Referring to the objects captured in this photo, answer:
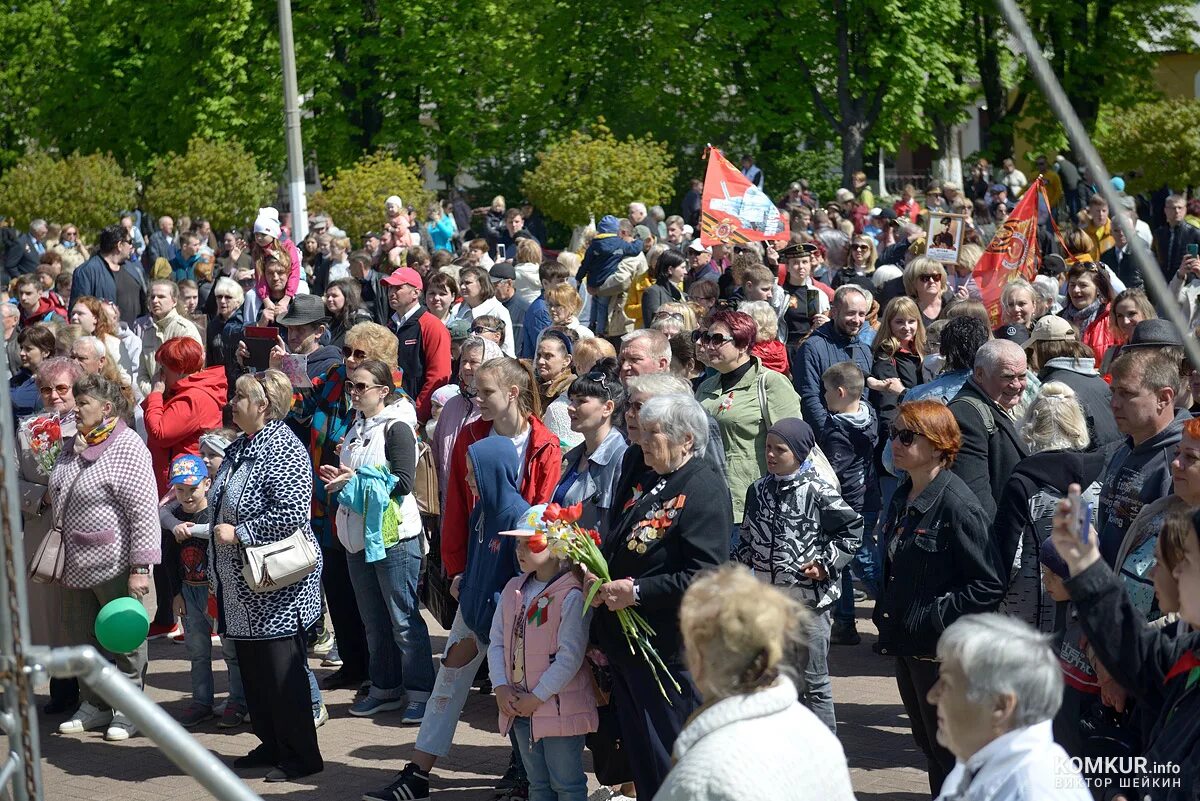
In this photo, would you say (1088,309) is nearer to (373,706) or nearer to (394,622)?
(394,622)

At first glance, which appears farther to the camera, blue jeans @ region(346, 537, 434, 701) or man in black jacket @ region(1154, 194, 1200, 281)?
man in black jacket @ region(1154, 194, 1200, 281)

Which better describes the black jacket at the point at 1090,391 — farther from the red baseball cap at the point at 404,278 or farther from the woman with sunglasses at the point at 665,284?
the woman with sunglasses at the point at 665,284

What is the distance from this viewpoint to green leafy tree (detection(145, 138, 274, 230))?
1056 inches

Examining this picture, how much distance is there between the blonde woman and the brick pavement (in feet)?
10.1

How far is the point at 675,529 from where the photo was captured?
18.1 feet

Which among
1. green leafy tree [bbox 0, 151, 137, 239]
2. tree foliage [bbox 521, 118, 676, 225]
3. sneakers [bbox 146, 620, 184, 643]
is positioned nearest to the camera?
sneakers [bbox 146, 620, 184, 643]

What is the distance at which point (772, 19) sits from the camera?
3219 centimetres

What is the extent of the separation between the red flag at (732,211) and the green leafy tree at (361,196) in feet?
26.4

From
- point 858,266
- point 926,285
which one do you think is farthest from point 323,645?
point 858,266

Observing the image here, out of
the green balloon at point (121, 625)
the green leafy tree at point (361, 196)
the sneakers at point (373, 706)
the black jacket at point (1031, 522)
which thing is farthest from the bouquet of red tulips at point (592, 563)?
the green leafy tree at point (361, 196)

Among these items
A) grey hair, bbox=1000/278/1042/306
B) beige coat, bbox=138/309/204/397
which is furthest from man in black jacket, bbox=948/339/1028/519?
beige coat, bbox=138/309/204/397

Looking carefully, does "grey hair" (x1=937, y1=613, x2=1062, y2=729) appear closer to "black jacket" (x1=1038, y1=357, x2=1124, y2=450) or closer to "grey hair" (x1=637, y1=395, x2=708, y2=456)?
"grey hair" (x1=637, y1=395, x2=708, y2=456)

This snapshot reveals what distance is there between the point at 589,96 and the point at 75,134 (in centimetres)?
1622

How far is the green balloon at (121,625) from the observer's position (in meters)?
4.42
